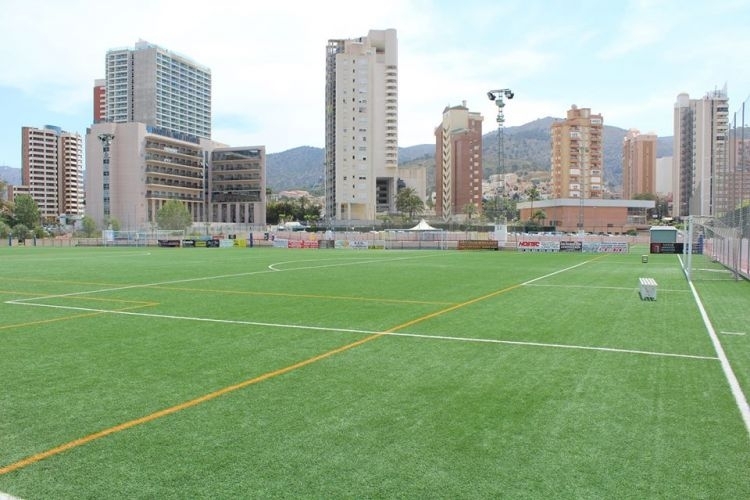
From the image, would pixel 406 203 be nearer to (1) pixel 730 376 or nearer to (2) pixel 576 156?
(2) pixel 576 156

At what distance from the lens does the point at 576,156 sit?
190m

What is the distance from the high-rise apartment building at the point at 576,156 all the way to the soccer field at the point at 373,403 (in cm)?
18086

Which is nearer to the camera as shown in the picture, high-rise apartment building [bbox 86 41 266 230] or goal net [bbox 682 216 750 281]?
goal net [bbox 682 216 750 281]

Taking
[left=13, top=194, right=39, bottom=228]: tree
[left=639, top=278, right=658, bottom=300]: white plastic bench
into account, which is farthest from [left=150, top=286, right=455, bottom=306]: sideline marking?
[left=13, top=194, right=39, bottom=228]: tree

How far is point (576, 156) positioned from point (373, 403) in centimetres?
19481

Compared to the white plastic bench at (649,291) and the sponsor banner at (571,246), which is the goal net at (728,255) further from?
the sponsor banner at (571,246)

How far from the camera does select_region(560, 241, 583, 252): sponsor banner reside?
57594 millimetres

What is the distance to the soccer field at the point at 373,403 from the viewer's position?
477cm

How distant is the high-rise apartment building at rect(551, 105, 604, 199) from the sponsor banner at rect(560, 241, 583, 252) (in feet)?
433

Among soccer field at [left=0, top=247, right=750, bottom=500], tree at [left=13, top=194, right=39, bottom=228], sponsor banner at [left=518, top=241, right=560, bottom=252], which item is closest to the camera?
soccer field at [left=0, top=247, right=750, bottom=500]

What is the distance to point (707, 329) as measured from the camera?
12.2 meters

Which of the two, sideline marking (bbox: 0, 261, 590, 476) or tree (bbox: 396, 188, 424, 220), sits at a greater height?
tree (bbox: 396, 188, 424, 220)

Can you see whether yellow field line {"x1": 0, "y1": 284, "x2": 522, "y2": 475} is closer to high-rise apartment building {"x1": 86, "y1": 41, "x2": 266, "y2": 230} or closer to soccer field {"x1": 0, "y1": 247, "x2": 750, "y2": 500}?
soccer field {"x1": 0, "y1": 247, "x2": 750, "y2": 500}

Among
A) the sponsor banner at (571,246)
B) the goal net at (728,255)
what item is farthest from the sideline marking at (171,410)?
the sponsor banner at (571,246)
